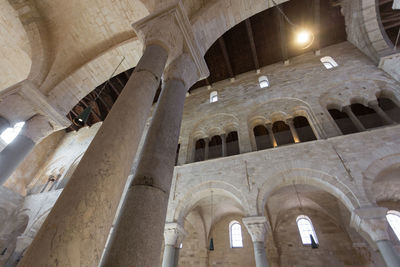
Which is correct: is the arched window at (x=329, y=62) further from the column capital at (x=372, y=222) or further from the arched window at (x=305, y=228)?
the arched window at (x=305, y=228)

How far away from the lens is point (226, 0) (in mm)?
3750

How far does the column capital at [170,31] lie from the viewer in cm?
294

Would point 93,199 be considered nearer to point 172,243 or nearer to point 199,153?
point 172,243

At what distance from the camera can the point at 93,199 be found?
131 centimetres

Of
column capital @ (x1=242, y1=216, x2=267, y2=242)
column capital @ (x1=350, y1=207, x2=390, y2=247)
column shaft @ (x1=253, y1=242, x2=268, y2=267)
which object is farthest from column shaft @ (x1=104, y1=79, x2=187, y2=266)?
column capital @ (x1=350, y1=207, x2=390, y2=247)

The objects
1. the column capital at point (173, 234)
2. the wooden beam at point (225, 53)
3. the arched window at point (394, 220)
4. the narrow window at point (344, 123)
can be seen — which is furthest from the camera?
the wooden beam at point (225, 53)

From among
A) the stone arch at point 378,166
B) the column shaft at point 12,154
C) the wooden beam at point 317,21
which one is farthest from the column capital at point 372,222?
the wooden beam at point 317,21

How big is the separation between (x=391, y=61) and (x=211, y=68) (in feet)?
25.8

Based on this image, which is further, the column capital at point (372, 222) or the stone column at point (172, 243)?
the stone column at point (172, 243)

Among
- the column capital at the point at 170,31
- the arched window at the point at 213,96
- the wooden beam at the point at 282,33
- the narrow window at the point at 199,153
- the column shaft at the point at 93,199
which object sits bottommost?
the column shaft at the point at 93,199

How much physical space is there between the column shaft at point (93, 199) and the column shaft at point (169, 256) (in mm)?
4907

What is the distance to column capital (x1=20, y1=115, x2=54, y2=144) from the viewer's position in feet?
14.9

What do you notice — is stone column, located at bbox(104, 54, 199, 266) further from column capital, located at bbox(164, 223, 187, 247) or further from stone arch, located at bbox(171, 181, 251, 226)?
column capital, located at bbox(164, 223, 187, 247)

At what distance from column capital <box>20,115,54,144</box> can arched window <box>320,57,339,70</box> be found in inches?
426
